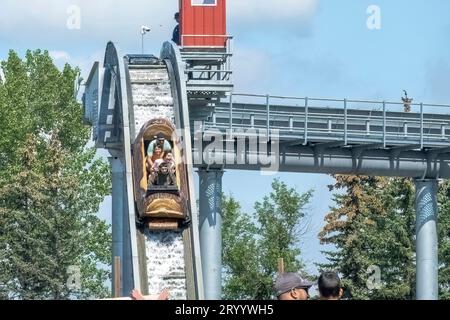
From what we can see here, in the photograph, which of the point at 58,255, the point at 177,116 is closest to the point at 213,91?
the point at 177,116

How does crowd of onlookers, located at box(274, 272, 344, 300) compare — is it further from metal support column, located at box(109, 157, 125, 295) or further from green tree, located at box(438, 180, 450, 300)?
green tree, located at box(438, 180, 450, 300)

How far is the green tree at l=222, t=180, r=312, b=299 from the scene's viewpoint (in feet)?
243

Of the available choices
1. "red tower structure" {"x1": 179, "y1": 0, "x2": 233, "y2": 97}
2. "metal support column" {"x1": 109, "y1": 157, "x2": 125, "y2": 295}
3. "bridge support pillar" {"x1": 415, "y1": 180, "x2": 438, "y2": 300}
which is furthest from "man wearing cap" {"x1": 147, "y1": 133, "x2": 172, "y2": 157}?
"bridge support pillar" {"x1": 415, "y1": 180, "x2": 438, "y2": 300}

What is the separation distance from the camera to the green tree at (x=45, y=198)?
69.9m

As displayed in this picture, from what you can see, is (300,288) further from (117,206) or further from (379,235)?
(379,235)

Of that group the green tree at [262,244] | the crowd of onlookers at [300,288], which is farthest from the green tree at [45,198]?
the crowd of onlookers at [300,288]

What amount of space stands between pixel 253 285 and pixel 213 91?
29709 millimetres

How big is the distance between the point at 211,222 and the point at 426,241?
8092 mm

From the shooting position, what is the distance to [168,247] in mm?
40844

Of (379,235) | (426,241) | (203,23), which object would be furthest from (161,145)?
(379,235)

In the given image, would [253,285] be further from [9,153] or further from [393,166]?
[393,166]

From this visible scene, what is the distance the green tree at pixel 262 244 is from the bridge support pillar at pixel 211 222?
23.1 metres

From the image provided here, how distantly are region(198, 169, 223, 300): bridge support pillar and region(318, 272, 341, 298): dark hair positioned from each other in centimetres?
3608

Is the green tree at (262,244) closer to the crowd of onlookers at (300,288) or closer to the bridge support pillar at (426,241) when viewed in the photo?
the bridge support pillar at (426,241)
